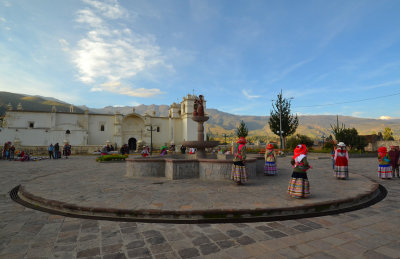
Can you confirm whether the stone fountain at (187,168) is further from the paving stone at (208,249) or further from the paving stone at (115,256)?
the paving stone at (115,256)

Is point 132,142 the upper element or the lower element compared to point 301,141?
lower

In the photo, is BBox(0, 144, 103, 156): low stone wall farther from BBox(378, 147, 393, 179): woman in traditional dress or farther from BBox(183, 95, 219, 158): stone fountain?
BBox(378, 147, 393, 179): woman in traditional dress

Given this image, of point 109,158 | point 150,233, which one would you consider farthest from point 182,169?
point 109,158

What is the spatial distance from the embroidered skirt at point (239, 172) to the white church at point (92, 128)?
30.3 meters

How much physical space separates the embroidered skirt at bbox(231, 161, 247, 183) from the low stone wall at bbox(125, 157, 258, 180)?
52 centimetres

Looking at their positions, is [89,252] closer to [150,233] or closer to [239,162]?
[150,233]

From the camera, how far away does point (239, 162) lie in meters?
6.82

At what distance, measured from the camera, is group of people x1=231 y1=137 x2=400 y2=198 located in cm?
520

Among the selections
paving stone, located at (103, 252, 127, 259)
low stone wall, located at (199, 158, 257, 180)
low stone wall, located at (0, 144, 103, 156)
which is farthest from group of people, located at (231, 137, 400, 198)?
low stone wall, located at (0, 144, 103, 156)

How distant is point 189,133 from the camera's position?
4450cm

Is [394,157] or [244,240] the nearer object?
[244,240]

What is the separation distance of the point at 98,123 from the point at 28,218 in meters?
42.1

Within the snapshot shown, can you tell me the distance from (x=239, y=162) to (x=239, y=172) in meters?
0.34

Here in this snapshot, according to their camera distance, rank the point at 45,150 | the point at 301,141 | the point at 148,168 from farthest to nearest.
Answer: the point at 45,150, the point at 301,141, the point at 148,168
